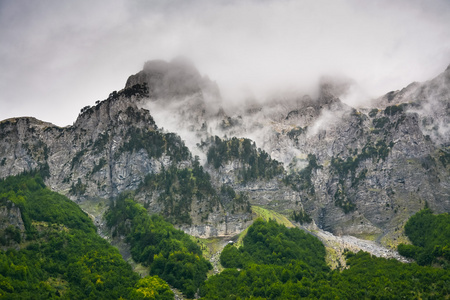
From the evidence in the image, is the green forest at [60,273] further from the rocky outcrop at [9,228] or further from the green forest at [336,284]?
the green forest at [336,284]

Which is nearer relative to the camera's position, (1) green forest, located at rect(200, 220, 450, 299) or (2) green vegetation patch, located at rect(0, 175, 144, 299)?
(2) green vegetation patch, located at rect(0, 175, 144, 299)

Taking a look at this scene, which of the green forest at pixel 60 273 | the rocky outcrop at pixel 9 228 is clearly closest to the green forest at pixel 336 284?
the green forest at pixel 60 273

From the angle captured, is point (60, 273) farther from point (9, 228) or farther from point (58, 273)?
point (9, 228)

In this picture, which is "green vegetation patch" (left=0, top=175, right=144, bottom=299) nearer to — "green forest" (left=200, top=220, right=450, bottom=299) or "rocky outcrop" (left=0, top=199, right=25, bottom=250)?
"rocky outcrop" (left=0, top=199, right=25, bottom=250)

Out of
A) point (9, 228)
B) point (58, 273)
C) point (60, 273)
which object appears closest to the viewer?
point (58, 273)

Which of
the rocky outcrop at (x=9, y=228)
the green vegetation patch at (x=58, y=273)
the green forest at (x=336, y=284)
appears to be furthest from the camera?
the rocky outcrop at (x=9, y=228)

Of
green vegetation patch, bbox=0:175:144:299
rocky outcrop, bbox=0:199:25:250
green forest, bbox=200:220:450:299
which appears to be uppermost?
rocky outcrop, bbox=0:199:25:250

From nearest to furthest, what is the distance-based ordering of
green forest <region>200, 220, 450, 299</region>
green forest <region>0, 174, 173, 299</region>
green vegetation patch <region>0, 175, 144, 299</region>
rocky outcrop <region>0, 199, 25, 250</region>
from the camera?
green vegetation patch <region>0, 175, 144, 299</region>
green forest <region>0, 174, 173, 299</region>
green forest <region>200, 220, 450, 299</region>
rocky outcrop <region>0, 199, 25, 250</region>

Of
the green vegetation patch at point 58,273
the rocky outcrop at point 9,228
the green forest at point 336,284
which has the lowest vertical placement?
the green forest at point 336,284

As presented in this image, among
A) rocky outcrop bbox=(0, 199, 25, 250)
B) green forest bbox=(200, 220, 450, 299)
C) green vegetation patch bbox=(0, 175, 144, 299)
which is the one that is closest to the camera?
green vegetation patch bbox=(0, 175, 144, 299)

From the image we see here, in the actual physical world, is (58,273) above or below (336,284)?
above

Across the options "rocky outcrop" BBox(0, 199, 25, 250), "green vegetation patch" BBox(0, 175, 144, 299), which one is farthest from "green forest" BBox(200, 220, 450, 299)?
"rocky outcrop" BBox(0, 199, 25, 250)

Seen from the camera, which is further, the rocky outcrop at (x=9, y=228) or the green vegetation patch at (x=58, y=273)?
the rocky outcrop at (x=9, y=228)

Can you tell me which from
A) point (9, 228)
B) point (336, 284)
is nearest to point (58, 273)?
point (9, 228)
